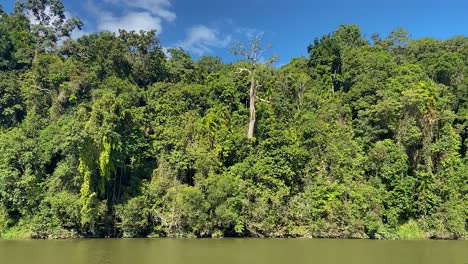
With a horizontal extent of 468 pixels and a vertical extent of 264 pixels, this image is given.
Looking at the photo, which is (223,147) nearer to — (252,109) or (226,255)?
(252,109)

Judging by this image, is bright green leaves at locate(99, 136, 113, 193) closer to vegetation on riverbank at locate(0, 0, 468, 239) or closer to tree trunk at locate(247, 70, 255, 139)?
vegetation on riverbank at locate(0, 0, 468, 239)

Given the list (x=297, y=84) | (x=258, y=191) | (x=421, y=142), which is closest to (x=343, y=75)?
(x=297, y=84)

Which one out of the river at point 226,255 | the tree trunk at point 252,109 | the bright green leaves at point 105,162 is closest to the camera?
the river at point 226,255

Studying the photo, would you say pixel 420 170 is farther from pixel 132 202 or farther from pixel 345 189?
pixel 132 202

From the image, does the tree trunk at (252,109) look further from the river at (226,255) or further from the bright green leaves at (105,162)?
Answer: the river at (226,255)

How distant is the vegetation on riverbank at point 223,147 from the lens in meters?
28.5

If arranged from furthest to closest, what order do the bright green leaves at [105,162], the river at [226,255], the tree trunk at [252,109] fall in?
the tree trunk at [252,109]
the bright green leaves at [105,162]
the river at [226,255]

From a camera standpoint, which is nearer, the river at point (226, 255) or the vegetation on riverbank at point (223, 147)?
the river at point (226, 255)

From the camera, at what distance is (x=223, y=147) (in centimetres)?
3212

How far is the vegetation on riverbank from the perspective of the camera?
28.5 meters

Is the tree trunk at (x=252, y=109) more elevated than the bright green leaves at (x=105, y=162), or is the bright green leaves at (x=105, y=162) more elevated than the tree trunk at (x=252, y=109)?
the tree trunk at (x=252, y=109)

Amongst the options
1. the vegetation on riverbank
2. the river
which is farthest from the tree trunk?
the river

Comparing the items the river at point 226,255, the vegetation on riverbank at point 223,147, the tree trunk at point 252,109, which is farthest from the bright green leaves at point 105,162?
the tree trunk at point 252,109

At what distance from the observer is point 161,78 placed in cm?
3928
